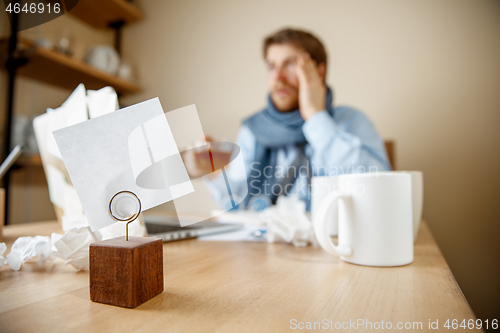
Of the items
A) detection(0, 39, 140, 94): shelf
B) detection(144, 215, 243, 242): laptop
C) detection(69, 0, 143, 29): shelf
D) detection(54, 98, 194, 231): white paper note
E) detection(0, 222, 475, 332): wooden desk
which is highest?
detection(69, 0, 143, 29): shelf

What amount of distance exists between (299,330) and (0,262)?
11.4 inches

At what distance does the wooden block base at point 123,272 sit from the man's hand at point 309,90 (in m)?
0.97

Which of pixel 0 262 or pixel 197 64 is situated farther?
pixel 197 64

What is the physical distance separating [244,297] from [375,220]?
16cm

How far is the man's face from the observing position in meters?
1.29

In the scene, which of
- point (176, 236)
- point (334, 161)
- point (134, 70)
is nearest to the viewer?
point (176, 236)

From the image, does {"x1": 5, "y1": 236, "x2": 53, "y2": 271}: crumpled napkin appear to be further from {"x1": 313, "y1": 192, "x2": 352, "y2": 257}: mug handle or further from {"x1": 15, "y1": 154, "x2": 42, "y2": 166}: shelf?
{"x1": 15, "y1": 154, "x2": 42, "y2": 166}: shelf

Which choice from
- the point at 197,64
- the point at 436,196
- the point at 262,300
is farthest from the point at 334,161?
the point at 197,64

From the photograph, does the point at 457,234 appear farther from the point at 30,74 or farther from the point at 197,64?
the point at 30,74

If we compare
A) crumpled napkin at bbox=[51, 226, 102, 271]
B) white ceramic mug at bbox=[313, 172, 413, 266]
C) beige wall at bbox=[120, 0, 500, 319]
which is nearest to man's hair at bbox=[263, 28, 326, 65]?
beige wall at bbox=[120, 0, 500, 319]

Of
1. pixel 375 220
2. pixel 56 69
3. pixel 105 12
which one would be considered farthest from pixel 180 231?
pixel 105 12

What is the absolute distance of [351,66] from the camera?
1.48 metres

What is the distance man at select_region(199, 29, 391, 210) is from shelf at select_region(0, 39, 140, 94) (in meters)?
0.69

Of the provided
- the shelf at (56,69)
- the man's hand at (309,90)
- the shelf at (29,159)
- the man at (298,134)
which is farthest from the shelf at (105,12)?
the man's hand at (309,90)
